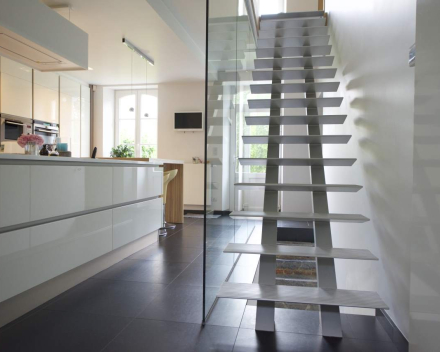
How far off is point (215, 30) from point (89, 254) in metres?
1.82

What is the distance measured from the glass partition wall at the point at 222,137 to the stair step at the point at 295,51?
765 mm

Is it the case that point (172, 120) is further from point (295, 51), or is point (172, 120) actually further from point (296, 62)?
point (296, 62)

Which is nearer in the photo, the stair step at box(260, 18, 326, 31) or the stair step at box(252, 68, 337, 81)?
the stair step at box(252, 68, 337, 81)

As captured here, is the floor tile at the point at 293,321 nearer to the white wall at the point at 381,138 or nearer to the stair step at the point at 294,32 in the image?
the white wall at the point at 381,138

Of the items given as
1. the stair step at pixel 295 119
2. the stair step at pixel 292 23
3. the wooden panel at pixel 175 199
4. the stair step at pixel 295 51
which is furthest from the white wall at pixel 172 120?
the stair step at pixel 295 119

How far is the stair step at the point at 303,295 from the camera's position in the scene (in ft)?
6.02

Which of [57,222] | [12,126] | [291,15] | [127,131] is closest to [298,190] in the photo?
[57,222]

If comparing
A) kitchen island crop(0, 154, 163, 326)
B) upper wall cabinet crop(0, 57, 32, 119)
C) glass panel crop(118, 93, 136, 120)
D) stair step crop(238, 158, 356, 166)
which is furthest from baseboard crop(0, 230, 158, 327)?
glass panel crop(118, 93, 136, 120)

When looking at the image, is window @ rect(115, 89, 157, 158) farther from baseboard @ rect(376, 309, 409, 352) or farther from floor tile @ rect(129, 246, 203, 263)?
baseboard @ rect(376, 309, 409, 352)

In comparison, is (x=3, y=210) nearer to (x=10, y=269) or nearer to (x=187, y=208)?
(x=10, y=269)

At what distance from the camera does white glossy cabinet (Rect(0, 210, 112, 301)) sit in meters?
1.82

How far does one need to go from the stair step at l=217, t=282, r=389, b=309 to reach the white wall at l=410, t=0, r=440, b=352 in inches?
30.5

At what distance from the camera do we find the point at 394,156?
6.66ft

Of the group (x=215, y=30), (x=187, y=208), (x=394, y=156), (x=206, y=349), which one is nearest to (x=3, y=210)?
(x=206, y=349)
